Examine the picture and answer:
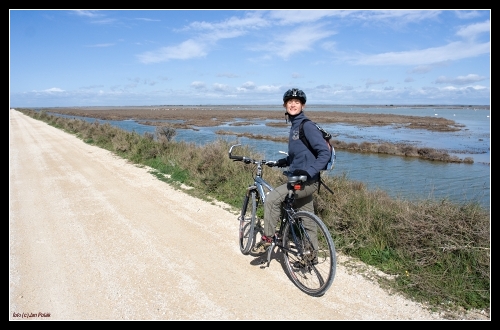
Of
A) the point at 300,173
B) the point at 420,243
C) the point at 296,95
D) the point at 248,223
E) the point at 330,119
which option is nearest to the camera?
the point at 300,173

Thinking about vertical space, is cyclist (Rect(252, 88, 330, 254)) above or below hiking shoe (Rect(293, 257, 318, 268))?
above

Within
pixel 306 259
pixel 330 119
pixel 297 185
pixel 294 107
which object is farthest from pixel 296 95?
pixel 330 119

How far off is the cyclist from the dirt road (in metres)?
0.64

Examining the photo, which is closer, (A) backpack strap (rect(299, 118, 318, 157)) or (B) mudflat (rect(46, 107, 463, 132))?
(A) backpack strap (rect(299, 118, 318, 157))

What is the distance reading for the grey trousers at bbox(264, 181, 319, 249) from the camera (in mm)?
3748

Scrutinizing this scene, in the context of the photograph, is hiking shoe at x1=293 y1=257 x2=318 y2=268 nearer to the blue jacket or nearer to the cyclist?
the cyclist

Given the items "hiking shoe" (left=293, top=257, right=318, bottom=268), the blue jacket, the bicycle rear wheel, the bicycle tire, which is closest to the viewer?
the blue jacket

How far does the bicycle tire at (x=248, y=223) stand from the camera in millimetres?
4508

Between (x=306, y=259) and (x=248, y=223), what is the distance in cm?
125

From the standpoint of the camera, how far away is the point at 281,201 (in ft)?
12.8

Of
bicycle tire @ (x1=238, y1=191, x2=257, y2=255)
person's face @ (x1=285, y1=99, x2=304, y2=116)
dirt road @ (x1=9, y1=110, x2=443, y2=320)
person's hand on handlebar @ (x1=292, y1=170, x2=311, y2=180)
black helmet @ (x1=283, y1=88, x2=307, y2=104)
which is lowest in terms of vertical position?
dirt road @ (x1=9, y1=110, x2=443, y2=320)

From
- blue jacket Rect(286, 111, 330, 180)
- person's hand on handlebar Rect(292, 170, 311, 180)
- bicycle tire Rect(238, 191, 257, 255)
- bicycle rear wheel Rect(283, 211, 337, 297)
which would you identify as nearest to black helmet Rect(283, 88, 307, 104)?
blue jacket Rect(286, 111, 330, 180)

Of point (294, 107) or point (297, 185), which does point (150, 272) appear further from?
point (294, 107)

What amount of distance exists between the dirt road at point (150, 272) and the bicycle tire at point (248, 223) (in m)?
0.16
